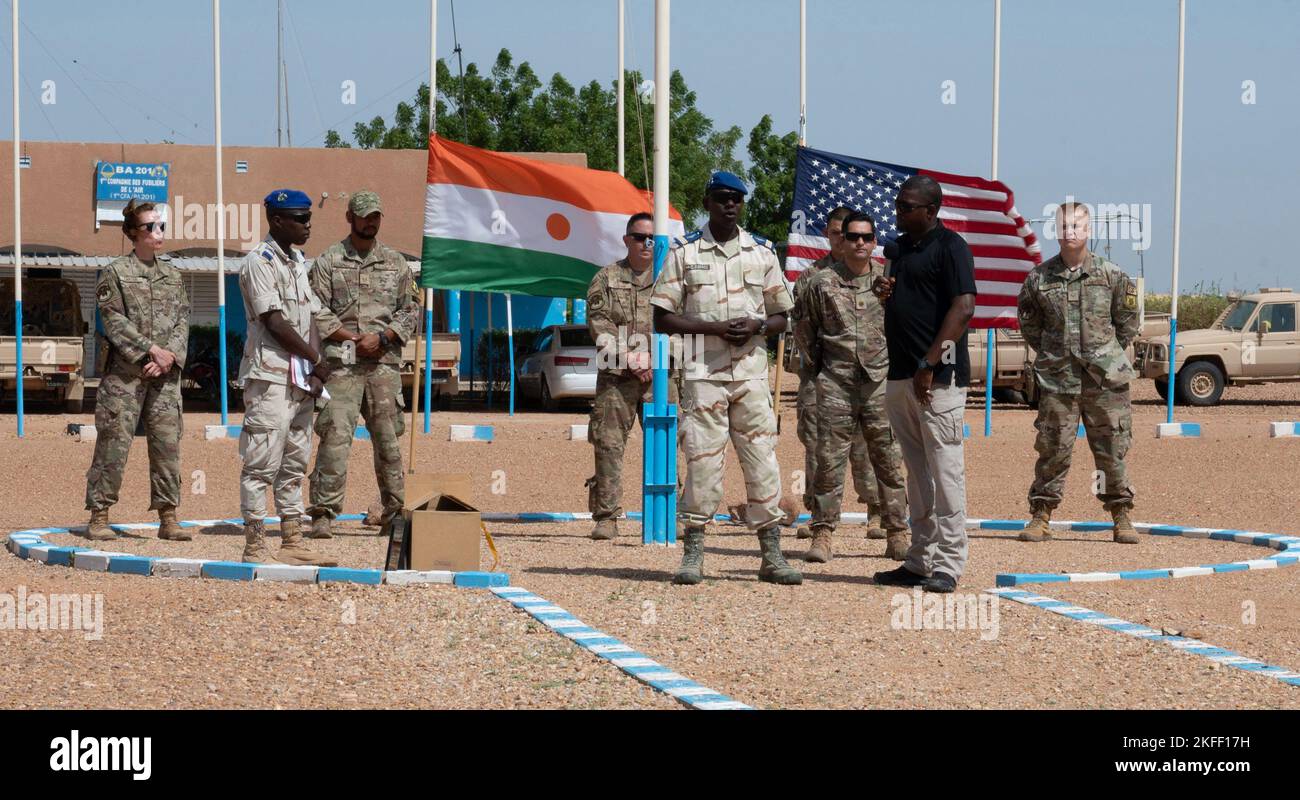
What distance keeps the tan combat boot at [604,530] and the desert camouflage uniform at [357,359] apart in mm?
1403

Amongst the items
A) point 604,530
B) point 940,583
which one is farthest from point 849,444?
point 604,530

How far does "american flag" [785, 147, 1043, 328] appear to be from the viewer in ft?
51.4

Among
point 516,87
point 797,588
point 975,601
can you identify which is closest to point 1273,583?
point 975,601

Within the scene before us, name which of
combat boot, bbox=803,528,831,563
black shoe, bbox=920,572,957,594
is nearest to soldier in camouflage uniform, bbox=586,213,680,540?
combat boot, bbox=803,528,831,563

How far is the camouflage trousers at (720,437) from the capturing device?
28.9ft

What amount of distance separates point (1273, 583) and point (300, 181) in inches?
1131

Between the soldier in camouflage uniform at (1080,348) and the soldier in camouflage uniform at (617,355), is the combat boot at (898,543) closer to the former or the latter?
the soldier in camouflage uniform at (1080,348)

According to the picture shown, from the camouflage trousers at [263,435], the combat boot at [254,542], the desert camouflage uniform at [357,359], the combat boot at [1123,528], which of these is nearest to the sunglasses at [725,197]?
the camouflage trousers at [263,435]

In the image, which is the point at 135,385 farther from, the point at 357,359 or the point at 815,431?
the point at 815,431

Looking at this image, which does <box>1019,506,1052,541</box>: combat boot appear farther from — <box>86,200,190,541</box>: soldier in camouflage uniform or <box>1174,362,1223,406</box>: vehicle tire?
<box>1174,362,1223,406</box>: vehicle tire

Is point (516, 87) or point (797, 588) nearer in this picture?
point (797, 588)

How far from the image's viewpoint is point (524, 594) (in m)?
8.40
